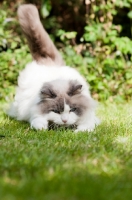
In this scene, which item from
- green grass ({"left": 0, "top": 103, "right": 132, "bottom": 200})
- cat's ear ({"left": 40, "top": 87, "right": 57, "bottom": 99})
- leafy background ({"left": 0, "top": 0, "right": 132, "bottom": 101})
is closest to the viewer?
green grass ({"left": 0, "top": 103, "right": 132, "bottom": 200})

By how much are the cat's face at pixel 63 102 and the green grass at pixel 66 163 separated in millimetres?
154

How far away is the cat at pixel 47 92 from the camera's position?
4520 mm

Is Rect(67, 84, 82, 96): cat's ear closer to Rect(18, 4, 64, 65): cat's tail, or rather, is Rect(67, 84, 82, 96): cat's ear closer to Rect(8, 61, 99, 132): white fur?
Rect(8, 61, 99, 132): white fur

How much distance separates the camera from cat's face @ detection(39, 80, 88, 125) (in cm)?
445

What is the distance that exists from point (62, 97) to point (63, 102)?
9cm

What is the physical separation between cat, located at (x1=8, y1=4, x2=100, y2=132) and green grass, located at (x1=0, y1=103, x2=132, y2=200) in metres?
0.17

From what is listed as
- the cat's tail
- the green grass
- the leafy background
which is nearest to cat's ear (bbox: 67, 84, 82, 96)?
the green grass

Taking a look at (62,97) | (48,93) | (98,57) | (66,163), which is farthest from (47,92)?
(98,57)

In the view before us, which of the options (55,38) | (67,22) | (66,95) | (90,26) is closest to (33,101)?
(66,95)

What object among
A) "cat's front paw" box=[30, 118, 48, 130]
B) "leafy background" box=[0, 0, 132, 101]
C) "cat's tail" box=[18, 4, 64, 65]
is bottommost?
"cat's front paw" box=[30, 118, 48, 130]

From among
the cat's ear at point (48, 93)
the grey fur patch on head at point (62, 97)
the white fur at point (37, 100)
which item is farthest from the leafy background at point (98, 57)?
the cat's ear at point (48, 93)

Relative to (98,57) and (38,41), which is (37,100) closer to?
(38,41)

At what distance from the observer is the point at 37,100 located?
15.5ft

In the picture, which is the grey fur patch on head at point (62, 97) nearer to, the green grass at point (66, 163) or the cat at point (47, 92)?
the cat at point (47, 92)
